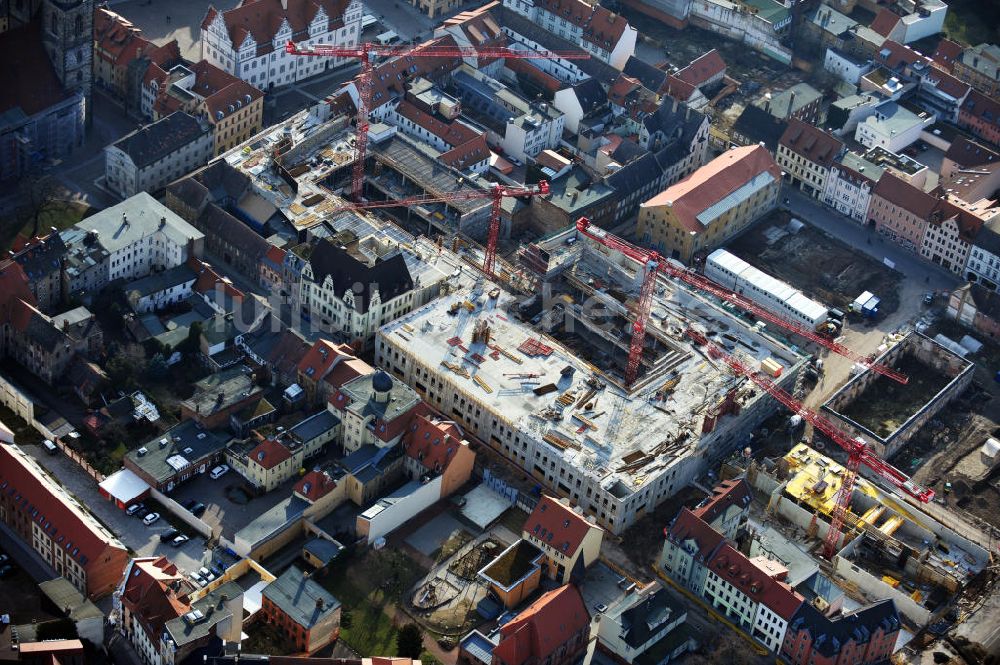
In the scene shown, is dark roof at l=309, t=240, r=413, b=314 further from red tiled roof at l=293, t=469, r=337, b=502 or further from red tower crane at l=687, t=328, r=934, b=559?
red tower crane at l=687, t=328, r=934, b=559

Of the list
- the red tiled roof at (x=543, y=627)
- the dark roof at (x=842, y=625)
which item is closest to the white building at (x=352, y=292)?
the red tiled roof at (x=543, y=627)

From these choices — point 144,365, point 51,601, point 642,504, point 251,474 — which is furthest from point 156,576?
point 642,504

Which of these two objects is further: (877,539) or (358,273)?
(358,273)

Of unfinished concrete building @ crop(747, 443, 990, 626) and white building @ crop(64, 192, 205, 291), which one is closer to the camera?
unfinished concrete building @ crop(747, 443, 990, 626)

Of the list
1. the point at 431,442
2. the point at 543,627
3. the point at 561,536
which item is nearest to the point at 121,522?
the point at 431,442

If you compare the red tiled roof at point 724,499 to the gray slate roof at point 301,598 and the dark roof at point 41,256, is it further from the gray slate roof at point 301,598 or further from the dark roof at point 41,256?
the dark roof at point 41,256

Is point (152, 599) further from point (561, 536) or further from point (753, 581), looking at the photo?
point (753, 581)

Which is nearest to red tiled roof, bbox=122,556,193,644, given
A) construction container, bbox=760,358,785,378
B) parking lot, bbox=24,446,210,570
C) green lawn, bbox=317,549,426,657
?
parking lot, bbox=24,446,210,570
